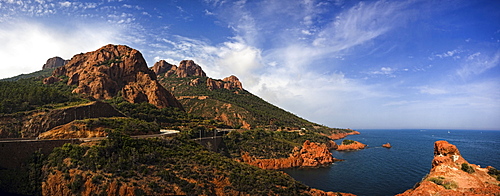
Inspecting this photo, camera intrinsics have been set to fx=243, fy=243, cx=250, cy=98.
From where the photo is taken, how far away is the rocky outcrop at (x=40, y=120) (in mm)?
40844

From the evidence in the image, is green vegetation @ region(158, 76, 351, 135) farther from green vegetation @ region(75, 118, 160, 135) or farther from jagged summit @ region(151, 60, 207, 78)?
green vegetation @ region(75, 118, 160, 135)

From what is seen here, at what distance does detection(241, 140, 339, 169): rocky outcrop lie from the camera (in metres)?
65.2

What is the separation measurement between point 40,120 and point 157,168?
25.9 metres

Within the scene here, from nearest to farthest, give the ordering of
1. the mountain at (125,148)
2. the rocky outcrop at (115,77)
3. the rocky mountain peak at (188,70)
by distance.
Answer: the mountain at (125,148) < the rocky outcrop at (115,77) < the rocky mountain peak at (188,70)

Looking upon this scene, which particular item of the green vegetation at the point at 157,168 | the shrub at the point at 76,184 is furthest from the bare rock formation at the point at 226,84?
the shrub at the point at 76,184

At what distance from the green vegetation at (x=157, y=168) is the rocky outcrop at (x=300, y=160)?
2415cm

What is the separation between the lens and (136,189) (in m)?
29.9

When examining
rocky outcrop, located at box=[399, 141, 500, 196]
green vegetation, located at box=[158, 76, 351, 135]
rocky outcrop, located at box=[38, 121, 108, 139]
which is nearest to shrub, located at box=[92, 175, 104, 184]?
rocky outcrop, located at box=[38, 121, 108, 139]

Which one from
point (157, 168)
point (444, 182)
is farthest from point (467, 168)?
point (157, 168)

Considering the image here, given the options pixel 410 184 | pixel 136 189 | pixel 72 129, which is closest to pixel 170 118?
pixel 72 129

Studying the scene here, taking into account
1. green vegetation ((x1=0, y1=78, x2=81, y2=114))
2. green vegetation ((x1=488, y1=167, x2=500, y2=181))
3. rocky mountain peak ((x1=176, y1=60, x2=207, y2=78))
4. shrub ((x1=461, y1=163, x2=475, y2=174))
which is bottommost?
green vegetation ((x1=488, y1=167, x2=500, y2=181))

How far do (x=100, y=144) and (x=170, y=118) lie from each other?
33301mm

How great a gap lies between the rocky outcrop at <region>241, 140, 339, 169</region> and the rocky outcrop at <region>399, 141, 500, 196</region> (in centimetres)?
3339

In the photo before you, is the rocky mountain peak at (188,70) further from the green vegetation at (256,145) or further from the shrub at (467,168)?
the shrub at (467,168)
